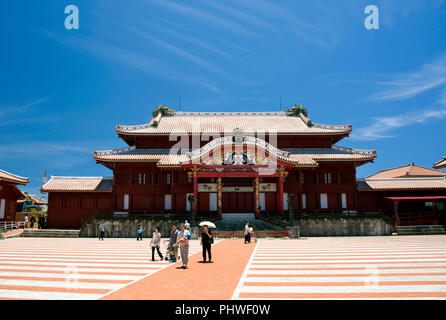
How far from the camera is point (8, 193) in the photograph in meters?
36.9

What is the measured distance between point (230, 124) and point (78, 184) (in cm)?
2069

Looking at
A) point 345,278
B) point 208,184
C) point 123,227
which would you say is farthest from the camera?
point 208,184

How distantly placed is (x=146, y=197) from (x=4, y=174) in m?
17.3

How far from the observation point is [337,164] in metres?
36.8

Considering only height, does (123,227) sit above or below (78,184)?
below

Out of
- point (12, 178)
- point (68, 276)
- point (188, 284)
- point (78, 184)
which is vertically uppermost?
point (12, 178)

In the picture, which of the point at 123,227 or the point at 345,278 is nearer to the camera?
the point at 345,278

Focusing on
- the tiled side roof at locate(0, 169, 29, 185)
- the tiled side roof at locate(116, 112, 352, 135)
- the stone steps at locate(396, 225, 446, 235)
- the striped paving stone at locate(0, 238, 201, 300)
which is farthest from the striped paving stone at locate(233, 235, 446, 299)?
the tiled side roof at locate(0, 169, 29, 185)

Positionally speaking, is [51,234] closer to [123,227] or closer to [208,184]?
[123,227]

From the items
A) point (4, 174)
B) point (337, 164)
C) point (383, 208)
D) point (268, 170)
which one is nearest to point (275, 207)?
point (268, 170)

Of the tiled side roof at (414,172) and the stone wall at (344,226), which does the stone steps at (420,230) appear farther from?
the tiled side roof at (414,172)

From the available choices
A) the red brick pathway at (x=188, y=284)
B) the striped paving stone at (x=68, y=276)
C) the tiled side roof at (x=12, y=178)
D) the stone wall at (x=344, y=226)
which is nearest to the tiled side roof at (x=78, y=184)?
the tiled side roof at (x=12, y=178)

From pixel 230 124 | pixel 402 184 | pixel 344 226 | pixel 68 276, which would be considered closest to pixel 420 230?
pixel 344 226
